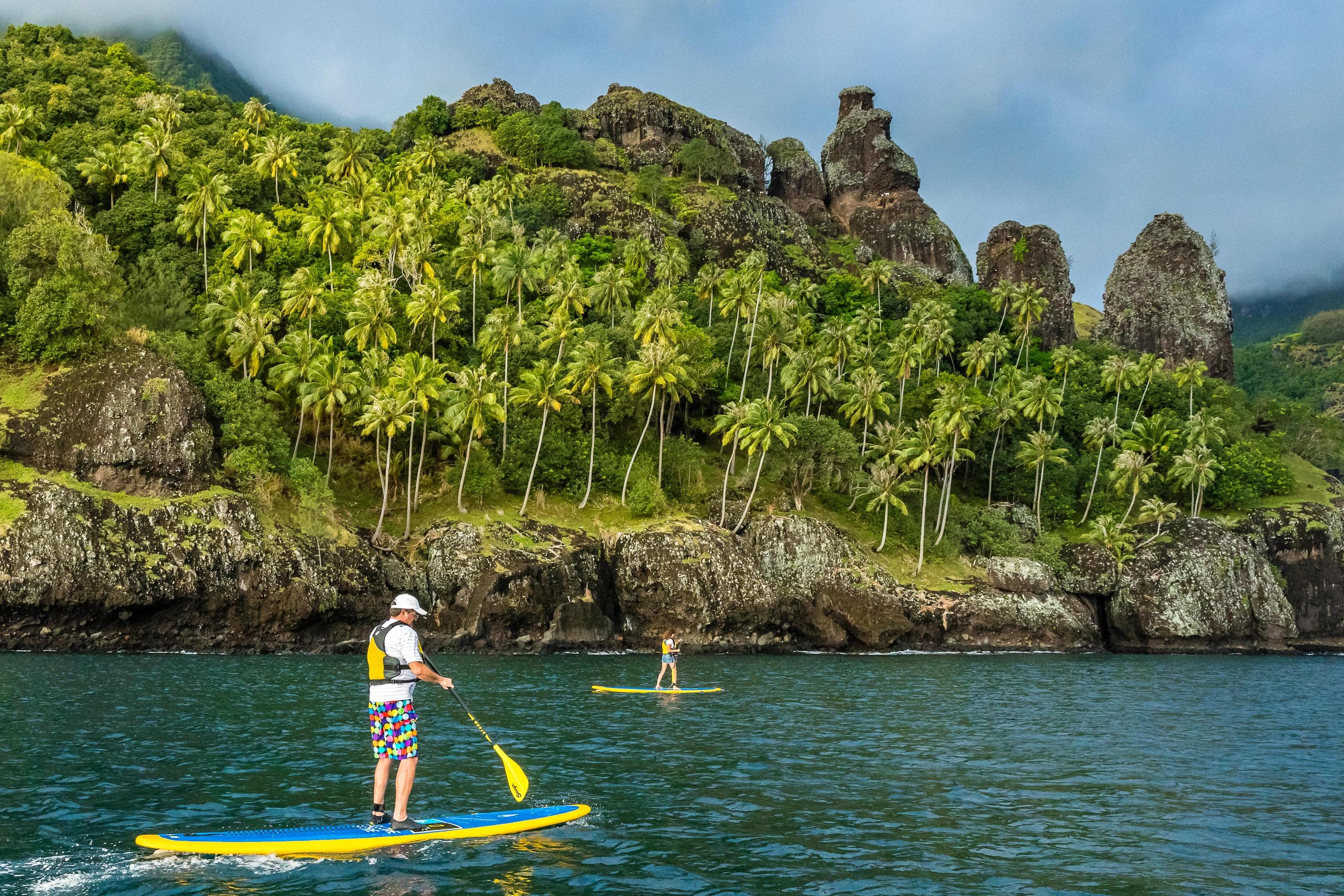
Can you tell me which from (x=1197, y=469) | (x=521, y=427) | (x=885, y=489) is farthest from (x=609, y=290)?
(x=1197, y=469)

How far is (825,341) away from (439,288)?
3930 cm

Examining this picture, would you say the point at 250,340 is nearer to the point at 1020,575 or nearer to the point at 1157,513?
the point at 1020,575

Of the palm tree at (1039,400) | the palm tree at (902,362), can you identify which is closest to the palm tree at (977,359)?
the palm tree at (1039,400)

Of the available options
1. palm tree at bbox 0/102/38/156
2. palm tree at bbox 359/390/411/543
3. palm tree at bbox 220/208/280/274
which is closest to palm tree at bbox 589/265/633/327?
palm tree at bbox 220/208/280/274

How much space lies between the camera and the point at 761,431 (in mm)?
81938

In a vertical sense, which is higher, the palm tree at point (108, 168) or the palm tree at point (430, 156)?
the palm tree at point (430, 156)

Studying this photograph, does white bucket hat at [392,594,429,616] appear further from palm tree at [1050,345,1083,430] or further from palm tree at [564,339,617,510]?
palm tree at [1050,345,1083,430]

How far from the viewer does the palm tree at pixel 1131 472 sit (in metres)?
96.3

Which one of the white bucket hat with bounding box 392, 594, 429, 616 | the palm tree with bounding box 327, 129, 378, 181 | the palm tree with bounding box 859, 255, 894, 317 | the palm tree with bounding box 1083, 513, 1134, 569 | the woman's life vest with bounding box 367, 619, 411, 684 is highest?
the palm tree with bounding box 327, 129, 378, 181

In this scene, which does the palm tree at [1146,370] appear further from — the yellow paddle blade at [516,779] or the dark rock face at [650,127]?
the yellow paddle blade at [516,779]

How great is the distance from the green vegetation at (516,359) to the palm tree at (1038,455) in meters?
0.35

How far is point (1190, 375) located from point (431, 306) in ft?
302

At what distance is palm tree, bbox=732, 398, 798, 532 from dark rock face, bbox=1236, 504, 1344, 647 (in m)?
47.0

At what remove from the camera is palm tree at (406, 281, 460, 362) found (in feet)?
282
